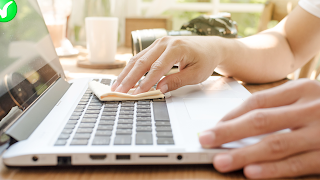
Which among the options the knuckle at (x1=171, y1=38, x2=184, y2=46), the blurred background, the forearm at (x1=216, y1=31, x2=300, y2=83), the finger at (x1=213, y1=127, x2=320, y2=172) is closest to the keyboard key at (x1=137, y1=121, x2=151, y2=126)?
the finger at (x1=213, y1=127, x2=320, y2=172)

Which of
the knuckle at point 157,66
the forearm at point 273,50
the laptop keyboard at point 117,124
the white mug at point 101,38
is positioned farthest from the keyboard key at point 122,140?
the white mug at point 101,38

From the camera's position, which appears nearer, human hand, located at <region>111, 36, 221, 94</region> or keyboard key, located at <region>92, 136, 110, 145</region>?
keyboard key, located at <region>92, 136, 110, 145</region>

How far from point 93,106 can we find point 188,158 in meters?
0.20

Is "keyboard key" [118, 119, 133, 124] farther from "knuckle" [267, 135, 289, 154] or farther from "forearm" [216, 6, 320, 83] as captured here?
"forearm" [216, 6, 320, 83]

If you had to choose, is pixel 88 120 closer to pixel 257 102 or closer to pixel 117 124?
pixel 117 124

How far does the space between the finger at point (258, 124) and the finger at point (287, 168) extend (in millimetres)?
35

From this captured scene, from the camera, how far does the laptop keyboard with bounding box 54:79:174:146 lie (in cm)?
28

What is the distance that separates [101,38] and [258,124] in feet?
2.26

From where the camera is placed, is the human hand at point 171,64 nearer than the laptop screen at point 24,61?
No

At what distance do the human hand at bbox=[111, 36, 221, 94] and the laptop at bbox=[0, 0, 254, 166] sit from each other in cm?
3

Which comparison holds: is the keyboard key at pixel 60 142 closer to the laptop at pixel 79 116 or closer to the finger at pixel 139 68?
the laptop at pixel 79 116

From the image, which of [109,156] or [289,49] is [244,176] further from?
[289,49]

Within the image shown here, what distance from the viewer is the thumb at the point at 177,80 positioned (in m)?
0.49

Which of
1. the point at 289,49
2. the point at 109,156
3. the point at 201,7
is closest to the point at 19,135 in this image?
the point at 109,156
